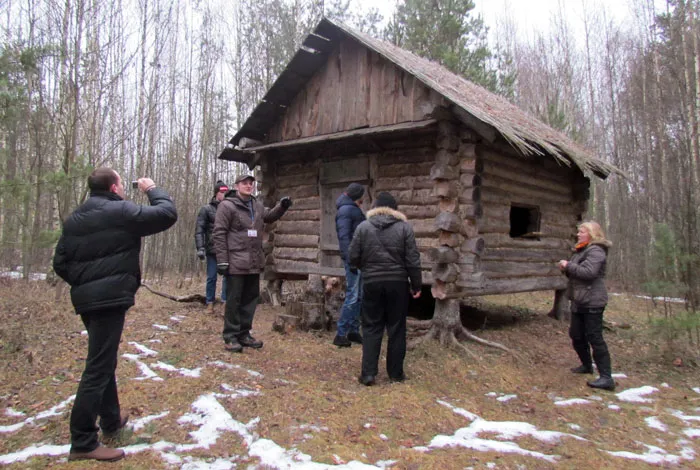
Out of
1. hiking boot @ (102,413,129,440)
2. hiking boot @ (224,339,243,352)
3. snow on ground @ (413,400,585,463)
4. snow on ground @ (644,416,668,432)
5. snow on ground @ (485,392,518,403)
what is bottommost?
snow on ground @ (644,416,668,432)

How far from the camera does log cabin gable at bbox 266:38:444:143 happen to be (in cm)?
757

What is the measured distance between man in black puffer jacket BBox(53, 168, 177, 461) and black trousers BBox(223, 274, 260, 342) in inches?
92.3

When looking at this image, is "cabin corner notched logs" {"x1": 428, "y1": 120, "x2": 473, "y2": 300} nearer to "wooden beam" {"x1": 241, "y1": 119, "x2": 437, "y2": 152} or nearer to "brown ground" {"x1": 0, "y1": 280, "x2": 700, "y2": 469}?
"wooden beam" {"x1": 241, "y1": 119, "x2": 437, "y2": 152}

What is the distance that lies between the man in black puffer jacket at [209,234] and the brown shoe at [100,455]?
16.2ft

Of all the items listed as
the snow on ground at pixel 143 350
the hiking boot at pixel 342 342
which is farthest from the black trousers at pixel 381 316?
the snow on ground at pixel 143 350

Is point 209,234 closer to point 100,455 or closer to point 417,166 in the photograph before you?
point 417,166

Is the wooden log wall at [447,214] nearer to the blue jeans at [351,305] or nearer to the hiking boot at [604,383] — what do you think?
the blue jeans at [351,305]

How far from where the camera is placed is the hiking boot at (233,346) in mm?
5781

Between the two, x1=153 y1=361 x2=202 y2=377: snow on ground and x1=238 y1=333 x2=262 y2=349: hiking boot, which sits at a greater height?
x1=238 y1=333 x2=262 y2=349: hiking boot

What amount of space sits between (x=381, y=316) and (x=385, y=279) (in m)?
0.44

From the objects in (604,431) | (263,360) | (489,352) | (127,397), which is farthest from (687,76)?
(127,397)

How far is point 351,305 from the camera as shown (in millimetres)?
6543

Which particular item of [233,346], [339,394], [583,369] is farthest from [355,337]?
[583,369]

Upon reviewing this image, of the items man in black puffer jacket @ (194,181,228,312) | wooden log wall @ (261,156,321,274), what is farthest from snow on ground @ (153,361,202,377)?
wooden log wall @ (261,156,321,274)
